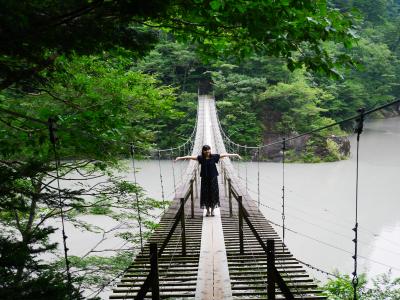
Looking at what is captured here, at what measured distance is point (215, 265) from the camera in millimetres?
2643

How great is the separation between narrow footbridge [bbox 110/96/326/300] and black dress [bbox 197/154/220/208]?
19 centimetres

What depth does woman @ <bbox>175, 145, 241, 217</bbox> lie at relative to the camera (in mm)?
3746

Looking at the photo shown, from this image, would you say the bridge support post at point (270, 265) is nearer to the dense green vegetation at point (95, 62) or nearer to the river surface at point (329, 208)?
the dense green vegetation at point (95, 62)

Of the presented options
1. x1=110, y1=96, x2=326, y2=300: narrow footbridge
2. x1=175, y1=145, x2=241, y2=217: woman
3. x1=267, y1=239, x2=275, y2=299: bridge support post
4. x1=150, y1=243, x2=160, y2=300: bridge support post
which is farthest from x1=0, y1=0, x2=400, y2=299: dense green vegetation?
x1=267, y1=239, x2=275, y2=299: bridge support post

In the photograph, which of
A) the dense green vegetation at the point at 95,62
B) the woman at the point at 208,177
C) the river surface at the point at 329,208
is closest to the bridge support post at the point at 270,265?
the dense green vegetation at the point at 95,62

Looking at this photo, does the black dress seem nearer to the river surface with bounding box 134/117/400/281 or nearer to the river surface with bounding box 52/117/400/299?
the river surface with bounding box 52/117/400/299

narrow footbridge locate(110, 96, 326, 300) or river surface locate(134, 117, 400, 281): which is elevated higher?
narrow footbridge locate(110, 96, 326, 300)

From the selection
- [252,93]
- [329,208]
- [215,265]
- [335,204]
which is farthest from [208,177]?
[252,93]

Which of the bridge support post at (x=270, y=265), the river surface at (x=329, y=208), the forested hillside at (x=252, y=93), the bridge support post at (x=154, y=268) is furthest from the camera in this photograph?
the forested hillside at (x=252, y=93)

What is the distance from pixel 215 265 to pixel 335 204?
764cm

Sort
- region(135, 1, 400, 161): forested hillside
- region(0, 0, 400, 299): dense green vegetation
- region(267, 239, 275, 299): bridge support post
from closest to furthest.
Answer: region(0, 0, 400, 299): dense green vegetation → region(267, 239, 275, 299): bridge support post → region(135, 1, 400, 161): forested hillside

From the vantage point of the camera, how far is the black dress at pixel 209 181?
3.76 meters

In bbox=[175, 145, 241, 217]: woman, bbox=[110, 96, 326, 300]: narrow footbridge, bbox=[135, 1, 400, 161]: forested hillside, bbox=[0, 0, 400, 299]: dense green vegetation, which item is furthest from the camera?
bbox=[135, 1, 400, 161]: forested hillside

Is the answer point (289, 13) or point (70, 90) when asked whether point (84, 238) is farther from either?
point (289, 13)
